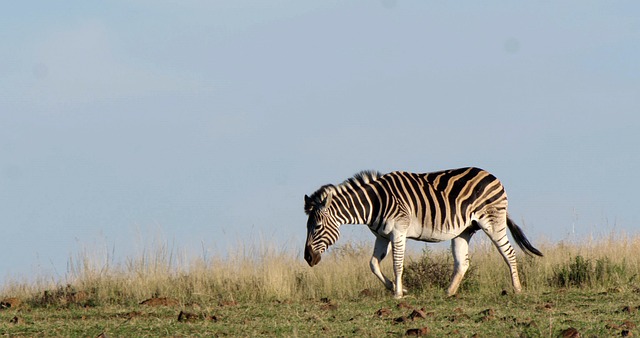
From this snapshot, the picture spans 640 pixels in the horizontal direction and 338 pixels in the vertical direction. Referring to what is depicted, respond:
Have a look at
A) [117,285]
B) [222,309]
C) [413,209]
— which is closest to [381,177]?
[413,209]

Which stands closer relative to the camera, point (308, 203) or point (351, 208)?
point (351, 208)

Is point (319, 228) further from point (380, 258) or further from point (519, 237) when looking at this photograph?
point (519, 237)

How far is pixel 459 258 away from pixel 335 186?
215 centimetres

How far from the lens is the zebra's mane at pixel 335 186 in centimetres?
1312

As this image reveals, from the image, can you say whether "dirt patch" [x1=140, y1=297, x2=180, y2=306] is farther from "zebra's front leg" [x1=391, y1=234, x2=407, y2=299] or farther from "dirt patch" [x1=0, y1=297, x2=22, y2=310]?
"zebra's front leg" [x1=391, y1=234, x2=407, y2=299]

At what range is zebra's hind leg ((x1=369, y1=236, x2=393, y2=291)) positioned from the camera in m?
13.0

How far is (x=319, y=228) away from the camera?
511 inches

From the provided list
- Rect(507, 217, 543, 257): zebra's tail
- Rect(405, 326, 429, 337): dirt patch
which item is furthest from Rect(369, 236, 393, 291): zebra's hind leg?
Rect(405, 326, 429, 337): dirt patch

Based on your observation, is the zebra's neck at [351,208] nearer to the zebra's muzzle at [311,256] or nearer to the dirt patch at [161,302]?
the zebra's muzzle at [311,256]

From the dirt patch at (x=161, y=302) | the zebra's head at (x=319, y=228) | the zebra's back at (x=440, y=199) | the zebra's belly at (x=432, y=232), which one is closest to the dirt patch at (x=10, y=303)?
the dirt patch at (x=161, y=302)

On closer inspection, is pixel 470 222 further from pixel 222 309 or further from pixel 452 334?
pixel 452 334

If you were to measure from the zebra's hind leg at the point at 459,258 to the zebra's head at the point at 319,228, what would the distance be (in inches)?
71.9

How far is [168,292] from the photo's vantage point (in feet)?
45.4

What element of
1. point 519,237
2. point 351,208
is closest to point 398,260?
point 351,208
